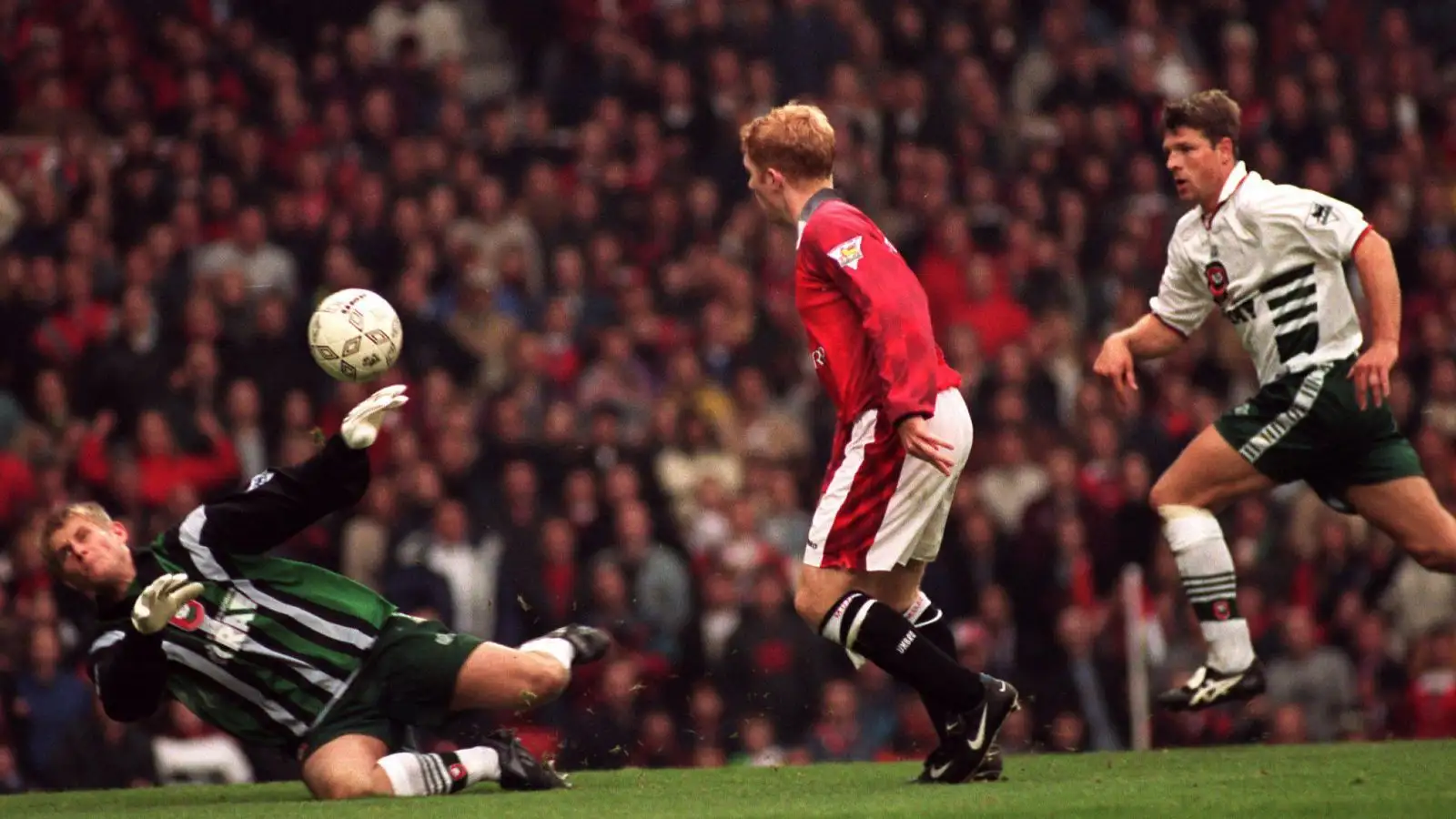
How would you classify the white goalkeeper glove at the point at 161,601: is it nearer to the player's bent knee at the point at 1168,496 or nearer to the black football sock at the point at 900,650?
the black football sock at the point at 900,650

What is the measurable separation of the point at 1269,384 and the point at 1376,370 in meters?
0.56

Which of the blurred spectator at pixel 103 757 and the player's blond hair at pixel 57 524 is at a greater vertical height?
the player's blond hair at pixel 57 524

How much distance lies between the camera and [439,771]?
7.08m

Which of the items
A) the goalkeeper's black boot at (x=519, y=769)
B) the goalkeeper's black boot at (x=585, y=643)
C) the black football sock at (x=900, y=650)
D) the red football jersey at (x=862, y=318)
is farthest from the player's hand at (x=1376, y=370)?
the goalkeeper's black boot at (x=519, y=769)

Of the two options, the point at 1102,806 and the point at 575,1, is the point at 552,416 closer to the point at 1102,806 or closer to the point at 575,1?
the point at 575,1

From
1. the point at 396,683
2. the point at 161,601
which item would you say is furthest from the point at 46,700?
the point at 161,601

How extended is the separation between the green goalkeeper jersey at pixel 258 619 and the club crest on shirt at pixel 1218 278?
3.14m

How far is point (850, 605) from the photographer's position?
6.42 metres

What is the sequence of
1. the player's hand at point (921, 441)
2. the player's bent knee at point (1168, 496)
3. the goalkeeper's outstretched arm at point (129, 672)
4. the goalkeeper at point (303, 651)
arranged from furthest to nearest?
the player's bent knee at point (1168, 496)
the goalkeeper at point (303, 651)
the goalkeeper's outstretched arm at point (129, 672)
the player's hand at point (921, 441)

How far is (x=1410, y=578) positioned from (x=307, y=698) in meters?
7.03

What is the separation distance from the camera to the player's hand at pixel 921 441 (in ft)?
20.2

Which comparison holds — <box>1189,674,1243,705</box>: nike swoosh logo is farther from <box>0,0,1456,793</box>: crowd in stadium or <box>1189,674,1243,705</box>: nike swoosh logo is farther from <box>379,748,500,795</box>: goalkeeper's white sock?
<box>0,0,1456,793</box>: crowd in stadium

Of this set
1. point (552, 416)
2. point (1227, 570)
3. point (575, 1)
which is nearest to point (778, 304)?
point (552, 416)

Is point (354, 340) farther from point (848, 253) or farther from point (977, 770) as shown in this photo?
point (977, 770)
